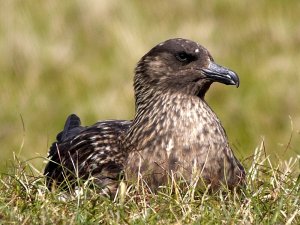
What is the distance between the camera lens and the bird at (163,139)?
5977 mm

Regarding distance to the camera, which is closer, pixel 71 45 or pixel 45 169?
pixel 45 169

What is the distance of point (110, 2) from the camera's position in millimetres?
11633

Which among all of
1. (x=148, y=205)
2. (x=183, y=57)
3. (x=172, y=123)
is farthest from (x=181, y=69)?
(x=148, y=205)

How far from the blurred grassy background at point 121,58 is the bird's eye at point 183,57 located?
3.28 meters

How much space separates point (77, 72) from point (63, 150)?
4.43 m

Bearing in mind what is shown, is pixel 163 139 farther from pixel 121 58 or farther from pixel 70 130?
pixel 121 58

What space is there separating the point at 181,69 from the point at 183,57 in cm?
7

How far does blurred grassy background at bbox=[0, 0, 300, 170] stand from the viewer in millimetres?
10406

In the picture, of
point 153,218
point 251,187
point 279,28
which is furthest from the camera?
point 279,28

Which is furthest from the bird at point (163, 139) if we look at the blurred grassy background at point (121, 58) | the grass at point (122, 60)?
the blurred grassy background at point (121, 58)

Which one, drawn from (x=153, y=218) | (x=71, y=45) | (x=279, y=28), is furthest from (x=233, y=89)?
(x=153, y=218)

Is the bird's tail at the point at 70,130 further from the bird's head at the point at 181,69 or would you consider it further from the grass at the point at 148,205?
the grass at the point at 148,205

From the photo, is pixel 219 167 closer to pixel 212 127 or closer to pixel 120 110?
pixel 212 127

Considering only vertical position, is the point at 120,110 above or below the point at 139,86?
below
